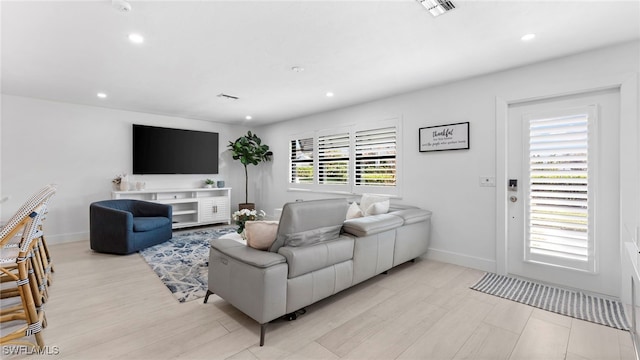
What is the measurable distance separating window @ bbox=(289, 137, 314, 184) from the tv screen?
6.02ft

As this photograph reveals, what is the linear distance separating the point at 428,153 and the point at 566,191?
155 centimetres

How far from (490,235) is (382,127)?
85.0 inches

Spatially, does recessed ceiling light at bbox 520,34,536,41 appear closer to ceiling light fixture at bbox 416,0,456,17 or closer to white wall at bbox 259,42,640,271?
white wall at bbox 259,42,640,271

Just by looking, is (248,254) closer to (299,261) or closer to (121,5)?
(299,261)

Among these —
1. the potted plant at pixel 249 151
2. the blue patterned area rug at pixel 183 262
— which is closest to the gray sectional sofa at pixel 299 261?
the blue patterned area rug at pixel 183 262

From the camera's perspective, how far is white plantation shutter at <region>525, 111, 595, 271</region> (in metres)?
2.76

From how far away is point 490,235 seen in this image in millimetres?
3359

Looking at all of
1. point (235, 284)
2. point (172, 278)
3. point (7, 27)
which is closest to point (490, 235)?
point (235, 284)

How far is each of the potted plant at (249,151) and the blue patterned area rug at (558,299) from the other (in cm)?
504

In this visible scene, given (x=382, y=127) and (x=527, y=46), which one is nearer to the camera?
(x=527, y=46)

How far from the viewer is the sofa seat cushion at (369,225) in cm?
268

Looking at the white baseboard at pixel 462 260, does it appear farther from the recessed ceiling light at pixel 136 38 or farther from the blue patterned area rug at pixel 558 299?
the recessed ceiling light at pixel 136 38

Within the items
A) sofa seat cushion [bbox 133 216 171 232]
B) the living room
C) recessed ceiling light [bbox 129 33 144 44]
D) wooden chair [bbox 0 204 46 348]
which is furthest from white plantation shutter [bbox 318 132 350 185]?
wooden chair [bbox 0 204 46 348]

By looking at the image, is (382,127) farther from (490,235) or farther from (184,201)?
(184,201)
